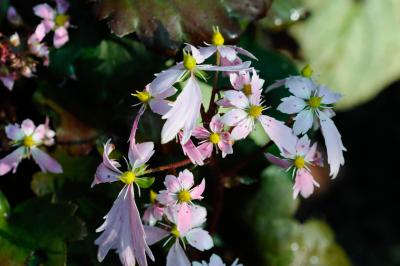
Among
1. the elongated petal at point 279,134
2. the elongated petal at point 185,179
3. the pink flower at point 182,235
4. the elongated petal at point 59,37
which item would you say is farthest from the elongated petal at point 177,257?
the elongated petal at point 59,37

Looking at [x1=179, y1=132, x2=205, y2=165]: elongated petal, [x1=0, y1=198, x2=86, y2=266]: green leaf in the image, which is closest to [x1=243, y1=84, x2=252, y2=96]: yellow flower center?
[x1=179, y1=132, x2=205, y2=165]: elongated petal

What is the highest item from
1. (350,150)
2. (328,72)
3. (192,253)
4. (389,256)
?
(192,253)

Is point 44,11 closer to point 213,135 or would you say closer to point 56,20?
point 56,20

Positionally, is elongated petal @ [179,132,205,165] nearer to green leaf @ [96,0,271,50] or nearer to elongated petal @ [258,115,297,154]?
elongated petal @ [258,115,297,154]

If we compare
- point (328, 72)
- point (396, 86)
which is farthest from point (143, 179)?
point (396, 86)

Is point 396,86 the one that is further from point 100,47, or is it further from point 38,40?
point 38,40
